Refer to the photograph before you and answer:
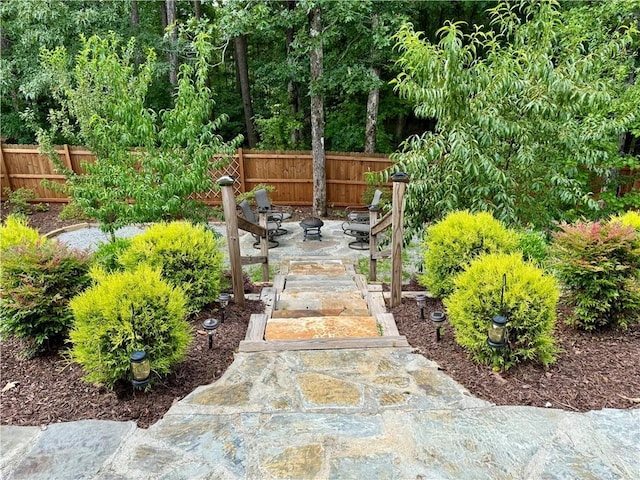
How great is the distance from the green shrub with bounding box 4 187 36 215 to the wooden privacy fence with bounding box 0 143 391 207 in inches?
14.0

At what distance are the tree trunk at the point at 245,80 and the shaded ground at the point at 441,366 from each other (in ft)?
34.2

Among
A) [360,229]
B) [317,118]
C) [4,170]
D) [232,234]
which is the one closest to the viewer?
[232,234]

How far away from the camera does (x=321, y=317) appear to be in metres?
3.62

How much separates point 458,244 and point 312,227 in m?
4.23

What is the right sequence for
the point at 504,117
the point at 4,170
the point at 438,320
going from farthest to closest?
1. the point at 4,170
2. the point at 504,117
3. the point at 438,320

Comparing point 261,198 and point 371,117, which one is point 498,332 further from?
point 371,117

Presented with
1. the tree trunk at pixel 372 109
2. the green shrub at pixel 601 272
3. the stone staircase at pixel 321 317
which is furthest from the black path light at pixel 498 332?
the tree trunk at pixel 372 109

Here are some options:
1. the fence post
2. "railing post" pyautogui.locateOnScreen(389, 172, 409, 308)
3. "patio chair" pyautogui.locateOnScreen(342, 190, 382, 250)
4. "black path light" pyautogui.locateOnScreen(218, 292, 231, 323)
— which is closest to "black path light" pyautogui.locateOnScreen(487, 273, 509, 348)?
"railing post" pyautogui.locateOnScreen(389, 172, 409, 308)

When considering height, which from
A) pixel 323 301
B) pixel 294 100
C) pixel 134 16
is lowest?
pixel 323 301

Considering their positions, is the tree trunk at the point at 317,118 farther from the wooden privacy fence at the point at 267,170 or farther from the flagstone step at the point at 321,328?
the flagstone step at the point at 321,328

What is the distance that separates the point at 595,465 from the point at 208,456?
1.85 m

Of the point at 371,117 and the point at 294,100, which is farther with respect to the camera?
the point at 294,100

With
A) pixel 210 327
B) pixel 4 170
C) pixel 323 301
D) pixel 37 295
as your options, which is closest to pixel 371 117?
pixel 323 301

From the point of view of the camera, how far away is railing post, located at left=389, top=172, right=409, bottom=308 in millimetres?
3529
